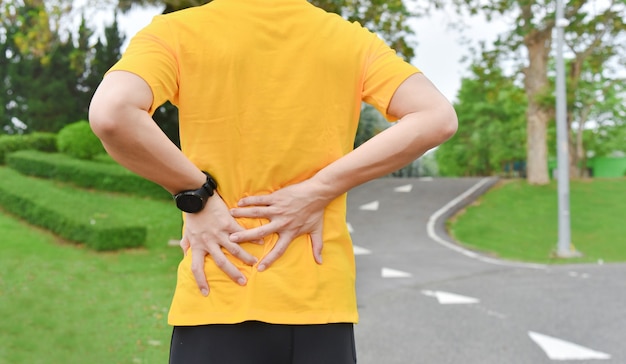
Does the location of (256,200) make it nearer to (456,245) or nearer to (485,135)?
(456,245)

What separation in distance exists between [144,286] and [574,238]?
11.1 m

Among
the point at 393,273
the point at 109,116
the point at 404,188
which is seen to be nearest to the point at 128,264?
the point at 393,273

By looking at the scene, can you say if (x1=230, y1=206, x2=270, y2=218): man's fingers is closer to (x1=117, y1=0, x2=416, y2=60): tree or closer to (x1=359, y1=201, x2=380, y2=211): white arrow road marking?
(x1=117, y1=0, x2=416, y2=60): tree

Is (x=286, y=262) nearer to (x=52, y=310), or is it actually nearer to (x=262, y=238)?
(x=262, y=238)

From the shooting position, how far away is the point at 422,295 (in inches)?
313

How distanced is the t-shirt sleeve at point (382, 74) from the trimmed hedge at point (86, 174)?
540 inches

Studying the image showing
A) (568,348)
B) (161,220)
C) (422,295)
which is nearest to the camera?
(568,348)

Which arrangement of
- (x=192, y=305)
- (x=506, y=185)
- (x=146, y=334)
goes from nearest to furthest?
(x=192, y=305), (x=146, y=334), (x=506, y=185)

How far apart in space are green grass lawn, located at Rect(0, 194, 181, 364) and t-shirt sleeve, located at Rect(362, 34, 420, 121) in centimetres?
441

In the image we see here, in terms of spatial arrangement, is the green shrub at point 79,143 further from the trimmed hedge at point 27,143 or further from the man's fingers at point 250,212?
the man's fingers at point 250,212

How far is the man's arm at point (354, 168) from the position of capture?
147 cm

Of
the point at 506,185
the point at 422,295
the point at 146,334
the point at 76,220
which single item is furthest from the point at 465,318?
the point at 506,185

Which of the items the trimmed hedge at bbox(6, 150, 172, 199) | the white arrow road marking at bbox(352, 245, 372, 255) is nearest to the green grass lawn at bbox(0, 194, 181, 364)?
the trimmed hedge at bbox(6, 150, 172, 199)

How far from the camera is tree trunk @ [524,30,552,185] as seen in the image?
762 inches
